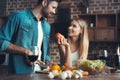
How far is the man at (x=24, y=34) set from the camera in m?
2.64

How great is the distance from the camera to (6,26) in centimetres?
267

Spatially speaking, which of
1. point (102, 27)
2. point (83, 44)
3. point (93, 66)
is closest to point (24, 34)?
point (93, 66)

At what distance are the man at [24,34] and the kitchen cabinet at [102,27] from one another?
2045 mm

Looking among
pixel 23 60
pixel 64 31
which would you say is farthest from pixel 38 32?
pixel 64 31

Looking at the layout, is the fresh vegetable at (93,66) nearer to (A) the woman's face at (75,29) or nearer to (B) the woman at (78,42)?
(B) the woman at (78,42)

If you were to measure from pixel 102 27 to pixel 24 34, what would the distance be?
2346 mm

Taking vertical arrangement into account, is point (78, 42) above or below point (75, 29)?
below

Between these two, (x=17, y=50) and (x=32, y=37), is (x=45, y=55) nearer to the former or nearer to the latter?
(x=32, y=37)

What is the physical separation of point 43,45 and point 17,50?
360 millimetres

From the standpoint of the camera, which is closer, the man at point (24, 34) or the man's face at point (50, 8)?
the man at point (24, 34)

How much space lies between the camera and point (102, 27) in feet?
16.0

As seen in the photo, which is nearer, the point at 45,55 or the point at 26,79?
the point at 26,79

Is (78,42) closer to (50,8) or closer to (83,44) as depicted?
(83,44)

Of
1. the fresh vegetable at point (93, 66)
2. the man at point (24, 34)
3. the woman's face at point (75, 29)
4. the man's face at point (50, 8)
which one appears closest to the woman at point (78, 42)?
the woman's face at point (75, 29)
